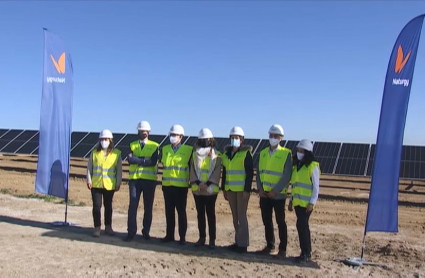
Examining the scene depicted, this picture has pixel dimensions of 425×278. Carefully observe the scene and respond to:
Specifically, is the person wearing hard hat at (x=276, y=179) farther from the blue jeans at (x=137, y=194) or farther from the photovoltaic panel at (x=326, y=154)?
the photovoltaic panel at (x=326, y=154)

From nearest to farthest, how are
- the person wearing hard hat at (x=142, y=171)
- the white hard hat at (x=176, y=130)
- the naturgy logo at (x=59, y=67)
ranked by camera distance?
the white hard hat at (x=176, y=130) → the person wearing hard hat at (x=142, y=171) → the naturgy logo at (x=59, y=67)

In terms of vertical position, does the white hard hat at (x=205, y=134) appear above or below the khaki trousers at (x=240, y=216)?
above

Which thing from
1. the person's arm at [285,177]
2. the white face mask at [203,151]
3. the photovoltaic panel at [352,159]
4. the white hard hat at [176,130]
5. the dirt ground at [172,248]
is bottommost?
the dirt ground at [172,248]

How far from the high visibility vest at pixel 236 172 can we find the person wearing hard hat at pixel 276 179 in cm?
27

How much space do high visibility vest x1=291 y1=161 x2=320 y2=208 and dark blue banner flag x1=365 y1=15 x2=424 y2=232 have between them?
1108 millimetres

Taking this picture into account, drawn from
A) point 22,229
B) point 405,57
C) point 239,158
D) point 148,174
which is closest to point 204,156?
point 239,158

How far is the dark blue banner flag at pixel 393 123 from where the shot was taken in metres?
6.45

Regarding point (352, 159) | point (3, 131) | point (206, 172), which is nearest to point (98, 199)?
point (206, 172)

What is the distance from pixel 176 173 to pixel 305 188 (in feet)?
6.72

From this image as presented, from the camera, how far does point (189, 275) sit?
5746 millimetres

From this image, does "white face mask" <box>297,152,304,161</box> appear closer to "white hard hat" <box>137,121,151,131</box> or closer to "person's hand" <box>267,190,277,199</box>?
"person's hand" <box>267,190,277,199</box>

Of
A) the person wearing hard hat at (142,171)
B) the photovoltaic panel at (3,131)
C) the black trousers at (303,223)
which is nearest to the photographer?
the black trousers at (303,223)

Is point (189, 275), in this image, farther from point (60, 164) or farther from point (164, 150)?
point (60, 164)

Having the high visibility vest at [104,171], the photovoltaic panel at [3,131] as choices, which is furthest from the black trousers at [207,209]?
the photovoltaic panel at [3,131]
